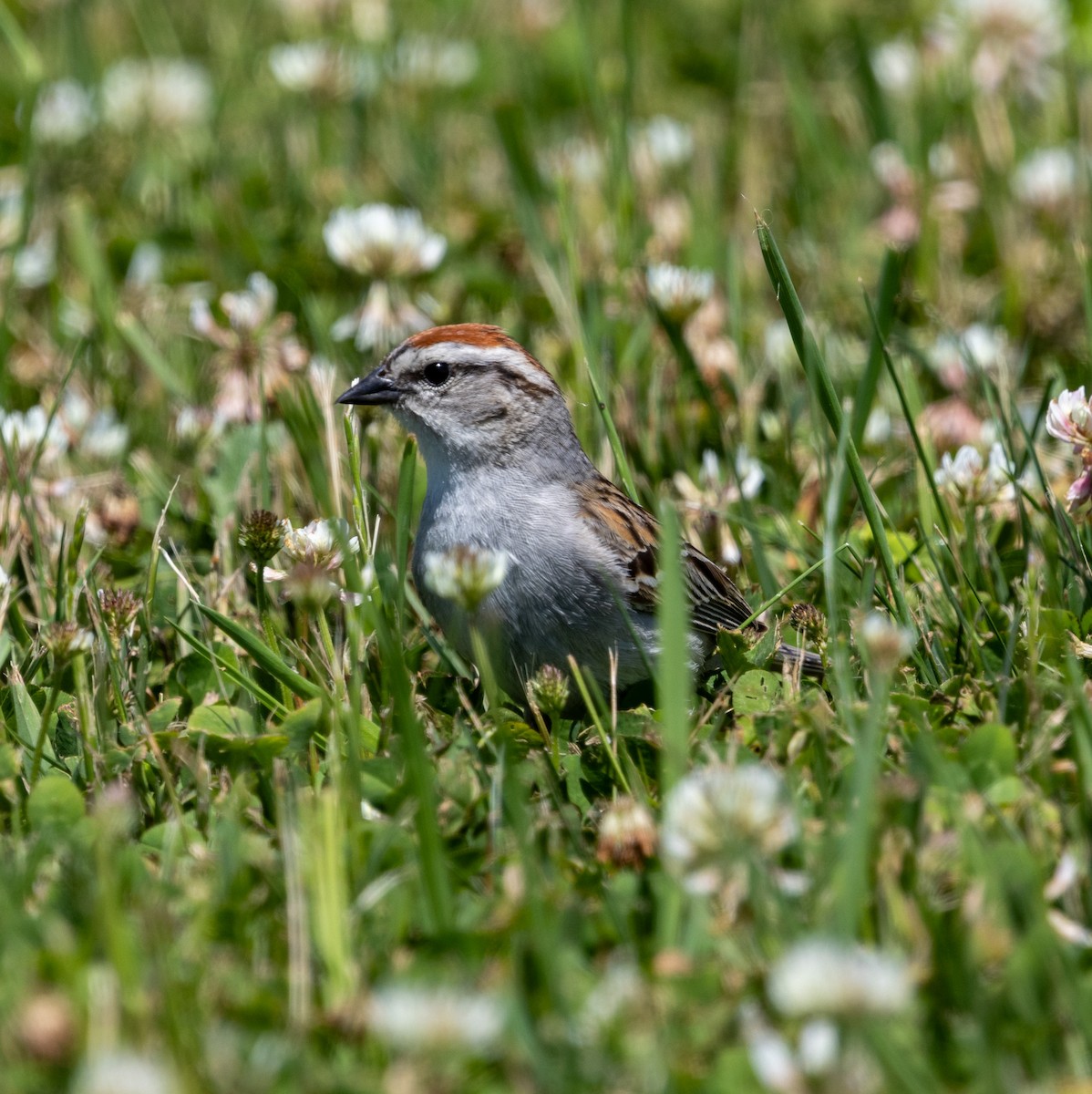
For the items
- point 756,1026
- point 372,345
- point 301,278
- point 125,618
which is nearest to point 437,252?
point 372,345

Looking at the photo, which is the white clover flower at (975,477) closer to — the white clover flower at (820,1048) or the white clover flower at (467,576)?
the white clover flower at (467,576)

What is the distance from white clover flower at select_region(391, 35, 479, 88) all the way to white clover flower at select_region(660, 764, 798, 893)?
5.29 meters

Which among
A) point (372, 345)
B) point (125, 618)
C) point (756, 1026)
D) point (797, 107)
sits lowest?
point (756, 1026)

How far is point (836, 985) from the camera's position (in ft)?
6.27

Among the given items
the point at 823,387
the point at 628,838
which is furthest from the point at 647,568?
the point at 628,838

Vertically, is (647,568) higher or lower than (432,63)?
lower

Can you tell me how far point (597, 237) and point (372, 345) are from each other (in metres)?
1.27

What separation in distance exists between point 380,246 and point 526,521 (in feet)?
4.84

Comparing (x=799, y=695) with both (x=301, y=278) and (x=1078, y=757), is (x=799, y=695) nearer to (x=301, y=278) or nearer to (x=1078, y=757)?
(x=1078, y=757)

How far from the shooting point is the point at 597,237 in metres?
5.86

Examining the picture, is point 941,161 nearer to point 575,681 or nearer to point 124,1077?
point 575,681

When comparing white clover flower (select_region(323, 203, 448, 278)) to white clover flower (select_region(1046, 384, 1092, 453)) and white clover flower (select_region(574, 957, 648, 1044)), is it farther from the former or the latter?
white clover flower (select_region(574, 957, 648, 1044))

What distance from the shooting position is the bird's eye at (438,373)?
159 inches

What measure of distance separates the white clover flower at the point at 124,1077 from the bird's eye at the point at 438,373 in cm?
239
